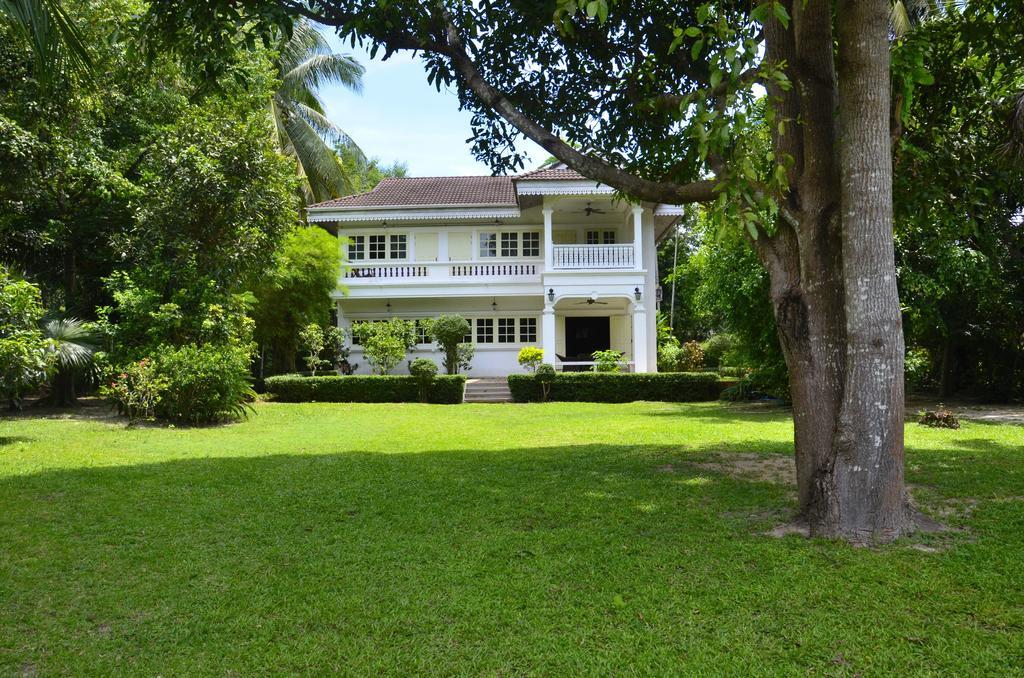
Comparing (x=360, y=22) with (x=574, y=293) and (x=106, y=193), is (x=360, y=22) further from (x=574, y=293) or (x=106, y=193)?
(x=574, y=293)

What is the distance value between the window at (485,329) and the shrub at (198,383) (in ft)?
38.7

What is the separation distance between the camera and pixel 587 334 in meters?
24.6

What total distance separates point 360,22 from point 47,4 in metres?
2.57

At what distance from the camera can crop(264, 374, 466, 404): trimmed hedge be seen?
719 inches

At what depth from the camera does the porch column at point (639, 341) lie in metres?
20.9

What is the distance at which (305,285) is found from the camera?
2105 centimetres

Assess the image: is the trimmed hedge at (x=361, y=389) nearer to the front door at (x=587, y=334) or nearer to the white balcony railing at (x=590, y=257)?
the white balcony railing at (x=590, y=257)

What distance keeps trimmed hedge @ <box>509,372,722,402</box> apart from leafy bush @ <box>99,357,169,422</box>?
904 centimetres

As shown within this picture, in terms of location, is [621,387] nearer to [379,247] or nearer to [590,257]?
[590,257]

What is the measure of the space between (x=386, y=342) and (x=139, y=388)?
858 centimetres

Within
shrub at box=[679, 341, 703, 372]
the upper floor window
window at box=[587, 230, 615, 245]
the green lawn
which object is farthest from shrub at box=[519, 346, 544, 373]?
the green lawn

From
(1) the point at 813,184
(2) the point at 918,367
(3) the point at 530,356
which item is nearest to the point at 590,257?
(3) the point at 530,356

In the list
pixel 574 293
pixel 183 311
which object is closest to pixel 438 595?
pixel 183 311

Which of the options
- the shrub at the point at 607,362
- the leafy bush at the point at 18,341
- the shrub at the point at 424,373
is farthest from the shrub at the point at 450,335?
the leafy bush at the point at 18,341
